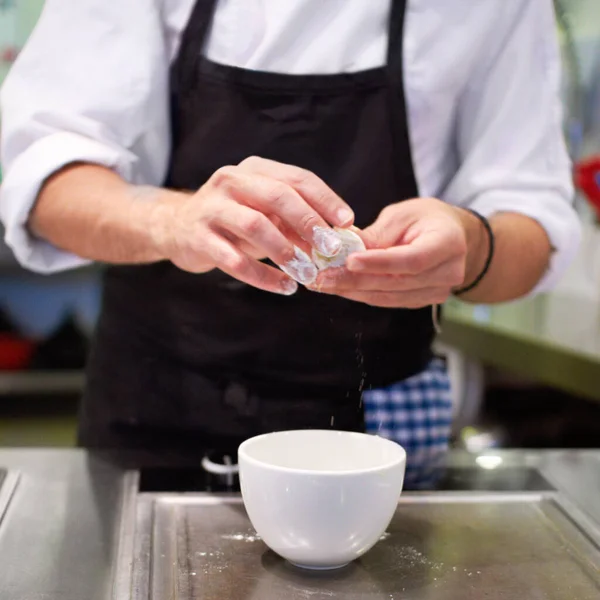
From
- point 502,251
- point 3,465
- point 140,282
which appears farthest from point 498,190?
point 3,465

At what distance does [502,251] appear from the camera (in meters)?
0.66

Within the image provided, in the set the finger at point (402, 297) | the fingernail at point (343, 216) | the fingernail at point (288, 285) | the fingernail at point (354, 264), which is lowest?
the finger at point (402, 297)

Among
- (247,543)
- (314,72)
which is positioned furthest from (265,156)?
(247,543)

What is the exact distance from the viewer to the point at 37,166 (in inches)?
24.0

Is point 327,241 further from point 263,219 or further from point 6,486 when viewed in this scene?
point 6,486

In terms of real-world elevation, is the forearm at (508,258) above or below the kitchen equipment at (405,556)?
above

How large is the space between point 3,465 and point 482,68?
1.56 ft

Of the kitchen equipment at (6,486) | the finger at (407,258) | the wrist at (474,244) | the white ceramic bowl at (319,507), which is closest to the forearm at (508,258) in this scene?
the wrist at (474,244)

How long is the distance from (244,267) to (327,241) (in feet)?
0.16

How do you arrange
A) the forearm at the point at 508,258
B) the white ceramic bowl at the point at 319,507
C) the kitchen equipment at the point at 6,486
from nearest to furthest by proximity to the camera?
the white ceramic bowl at the point at 319,507, the kitchen equipment at the point at 6,486, the forearm at the point at 508,258

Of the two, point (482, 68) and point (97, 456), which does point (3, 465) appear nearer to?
point (97, 456)

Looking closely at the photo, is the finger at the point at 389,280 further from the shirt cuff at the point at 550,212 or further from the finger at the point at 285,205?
the shirt cuff at the point at 550,212

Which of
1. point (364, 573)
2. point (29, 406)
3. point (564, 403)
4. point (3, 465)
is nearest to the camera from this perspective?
point (364, 573)

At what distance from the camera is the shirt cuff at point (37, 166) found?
1.99 ft
